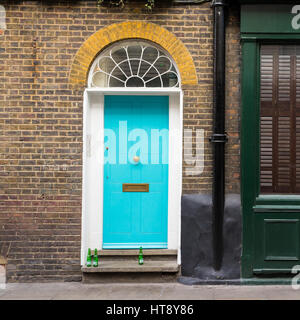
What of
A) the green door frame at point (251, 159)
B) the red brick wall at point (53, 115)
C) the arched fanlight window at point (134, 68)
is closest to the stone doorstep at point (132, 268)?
the red brick wall at point (53, 115)

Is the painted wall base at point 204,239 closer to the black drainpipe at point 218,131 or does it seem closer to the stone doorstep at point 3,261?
the black drainpipe at point 218,131

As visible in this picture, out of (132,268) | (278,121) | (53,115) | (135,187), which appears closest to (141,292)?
(132,268)

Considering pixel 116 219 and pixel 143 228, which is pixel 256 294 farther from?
pixel 116 219

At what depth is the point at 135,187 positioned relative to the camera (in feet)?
19.5

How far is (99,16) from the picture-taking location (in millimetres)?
5656

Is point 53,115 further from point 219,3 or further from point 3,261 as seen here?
point 219,3

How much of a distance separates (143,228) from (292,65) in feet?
11.0

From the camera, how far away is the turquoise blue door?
5.95 meters

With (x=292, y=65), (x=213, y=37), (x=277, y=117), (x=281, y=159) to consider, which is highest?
(x=213, y=37)

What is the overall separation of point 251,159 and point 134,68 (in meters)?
2.24

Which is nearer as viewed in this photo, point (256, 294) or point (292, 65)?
point (256, 294)

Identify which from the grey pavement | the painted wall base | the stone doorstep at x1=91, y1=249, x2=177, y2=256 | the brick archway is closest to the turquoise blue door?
the stone doorstep at x1=91, y1=249, x2=177, y2=256

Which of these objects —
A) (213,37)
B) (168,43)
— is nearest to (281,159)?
(213,37)

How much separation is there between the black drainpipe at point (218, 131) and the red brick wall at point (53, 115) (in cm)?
16
